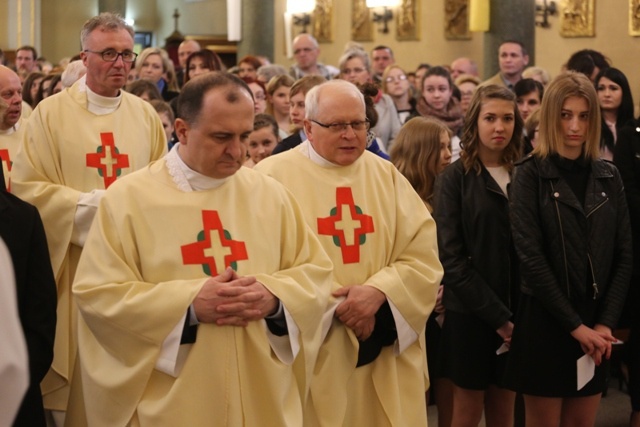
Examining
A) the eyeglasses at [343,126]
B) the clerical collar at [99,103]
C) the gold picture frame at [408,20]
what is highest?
the gold picture frame at [408,20]

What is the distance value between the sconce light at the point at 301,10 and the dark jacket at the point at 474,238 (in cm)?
1235

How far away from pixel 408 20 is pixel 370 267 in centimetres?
1314

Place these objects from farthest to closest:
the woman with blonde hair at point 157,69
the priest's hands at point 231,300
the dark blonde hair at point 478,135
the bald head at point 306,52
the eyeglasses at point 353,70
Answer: the bald head at point 306,52
the woman with blonde hair at point 157,69
the eyeglasses at point 353,70
the dark blonde hair at point 478,135
the priest's hands at point 231,300

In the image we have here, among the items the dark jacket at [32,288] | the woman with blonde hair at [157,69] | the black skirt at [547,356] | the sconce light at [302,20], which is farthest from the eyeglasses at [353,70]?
the sconce light at [302,20]

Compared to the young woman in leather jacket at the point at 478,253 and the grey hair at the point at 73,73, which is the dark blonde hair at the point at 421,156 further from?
the grey hair at the point at 73,73

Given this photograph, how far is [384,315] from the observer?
411cm

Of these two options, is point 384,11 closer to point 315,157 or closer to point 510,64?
point 510,64

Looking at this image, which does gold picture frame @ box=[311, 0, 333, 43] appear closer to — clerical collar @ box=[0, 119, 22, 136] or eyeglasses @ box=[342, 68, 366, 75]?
eyeglasses @ box=[342, 68, 366, 75]

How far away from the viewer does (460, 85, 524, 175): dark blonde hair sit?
497 centimetres

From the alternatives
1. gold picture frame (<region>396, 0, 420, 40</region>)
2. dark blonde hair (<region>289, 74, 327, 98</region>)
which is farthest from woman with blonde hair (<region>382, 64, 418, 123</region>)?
gold picture frame (<region>396, 0, 420, 40</region>)

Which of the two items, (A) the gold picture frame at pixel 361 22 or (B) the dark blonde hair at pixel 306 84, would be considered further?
(A) the gold picture frame at pixel 361 22

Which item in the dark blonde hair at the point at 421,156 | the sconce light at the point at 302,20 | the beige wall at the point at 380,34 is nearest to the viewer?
the dark blonde hair at the point at 421,156

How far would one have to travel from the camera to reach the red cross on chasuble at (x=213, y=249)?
3.54m

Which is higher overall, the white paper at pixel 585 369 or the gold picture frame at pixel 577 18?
the gold picture frame at pixel 577 18
